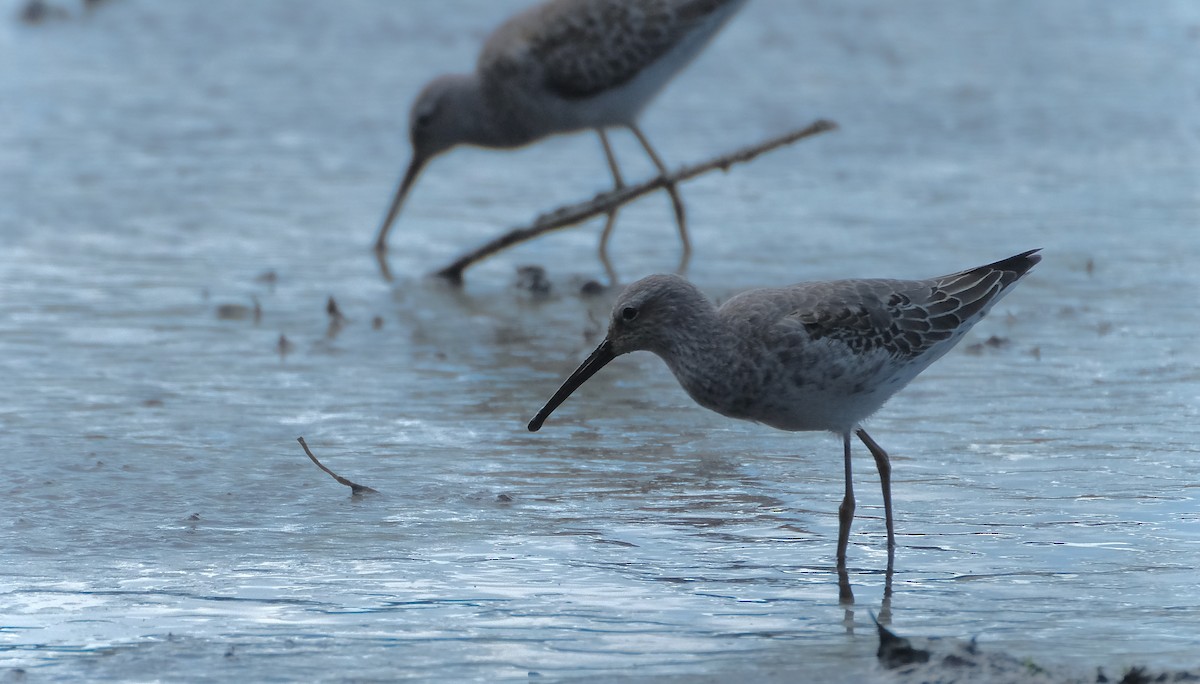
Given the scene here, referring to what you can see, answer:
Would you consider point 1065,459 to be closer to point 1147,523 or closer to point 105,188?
point 1147,523

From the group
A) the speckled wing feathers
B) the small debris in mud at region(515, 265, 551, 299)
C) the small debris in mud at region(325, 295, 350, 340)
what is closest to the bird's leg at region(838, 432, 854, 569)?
the speckled wing feathers

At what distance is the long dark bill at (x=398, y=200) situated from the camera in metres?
10.5

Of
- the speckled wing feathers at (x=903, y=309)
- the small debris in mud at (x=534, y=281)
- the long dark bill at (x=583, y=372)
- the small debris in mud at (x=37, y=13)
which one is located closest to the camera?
the speckled wing feathers at (x=903, y=309)

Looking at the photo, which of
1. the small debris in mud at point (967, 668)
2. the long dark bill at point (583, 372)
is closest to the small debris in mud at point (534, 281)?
the long dark bill at point (583, 372)

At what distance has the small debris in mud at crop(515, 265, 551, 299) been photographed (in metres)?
9.38

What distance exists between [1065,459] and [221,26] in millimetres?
13419

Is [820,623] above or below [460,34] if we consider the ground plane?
below

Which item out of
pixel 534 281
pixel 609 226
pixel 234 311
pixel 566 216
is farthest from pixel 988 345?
pixel 234 311

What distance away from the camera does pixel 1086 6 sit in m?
18.2

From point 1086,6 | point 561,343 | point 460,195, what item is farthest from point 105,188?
point 1086,6

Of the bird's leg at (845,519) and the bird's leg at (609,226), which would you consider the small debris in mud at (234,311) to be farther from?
the bird's leg at (845,519)

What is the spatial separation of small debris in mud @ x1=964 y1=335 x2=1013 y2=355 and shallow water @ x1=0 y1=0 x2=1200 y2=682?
62mm

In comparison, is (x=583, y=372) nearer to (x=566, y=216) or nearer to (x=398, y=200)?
(x=566, y=216)

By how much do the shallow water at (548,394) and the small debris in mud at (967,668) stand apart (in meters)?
0.09
